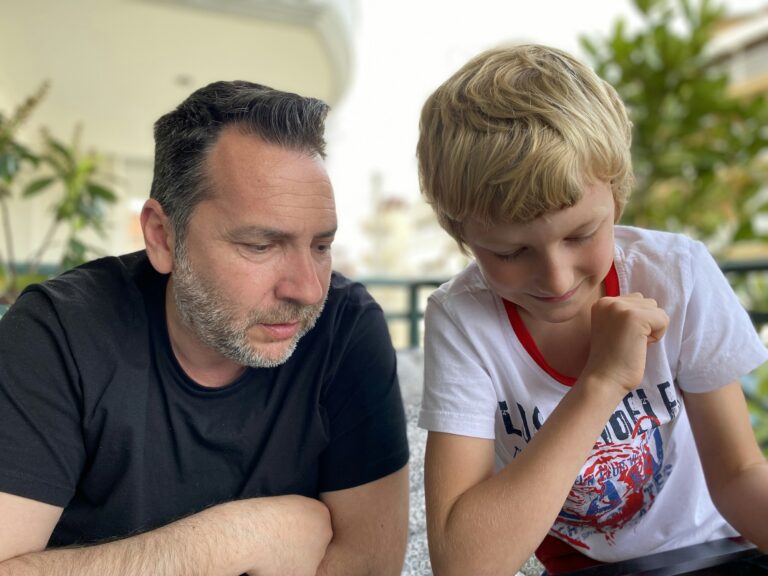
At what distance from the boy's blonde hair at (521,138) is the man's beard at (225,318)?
1.03 ft

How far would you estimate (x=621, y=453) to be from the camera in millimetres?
1019

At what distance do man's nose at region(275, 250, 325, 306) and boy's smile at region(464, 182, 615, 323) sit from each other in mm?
273

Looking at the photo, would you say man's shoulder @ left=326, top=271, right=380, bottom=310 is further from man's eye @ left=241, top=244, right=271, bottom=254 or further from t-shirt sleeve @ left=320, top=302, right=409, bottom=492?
man's eye @ left=241, top=244, right=271, bottom=254

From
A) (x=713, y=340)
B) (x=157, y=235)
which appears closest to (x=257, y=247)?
(x=157, y=235)

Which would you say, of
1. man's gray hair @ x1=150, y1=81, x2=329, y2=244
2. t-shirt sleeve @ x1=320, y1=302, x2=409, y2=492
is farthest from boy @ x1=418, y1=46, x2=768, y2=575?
man's gray hair @ x1=150, y1=81, x2=329, y2=244

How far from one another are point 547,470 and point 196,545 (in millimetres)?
523

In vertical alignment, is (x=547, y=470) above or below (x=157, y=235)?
below

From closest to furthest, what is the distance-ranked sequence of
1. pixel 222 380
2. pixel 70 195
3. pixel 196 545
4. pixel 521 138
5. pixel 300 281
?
1. pixel 521 138
2. pixel 196 545
3. pixel 300 281
4. pixel 222 380
5. pixel 70 195

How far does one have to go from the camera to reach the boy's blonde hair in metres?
0.83

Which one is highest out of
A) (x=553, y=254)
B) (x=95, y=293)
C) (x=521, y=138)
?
(x=521, y=138)

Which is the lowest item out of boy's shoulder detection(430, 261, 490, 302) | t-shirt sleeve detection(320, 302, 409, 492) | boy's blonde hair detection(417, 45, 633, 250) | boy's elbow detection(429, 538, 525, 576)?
boy's elbow detection(429, 538, 525, 576)

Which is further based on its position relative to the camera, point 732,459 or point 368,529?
point 368,529

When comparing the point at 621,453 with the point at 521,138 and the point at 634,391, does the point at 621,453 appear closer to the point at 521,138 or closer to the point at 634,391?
the point at 634,391

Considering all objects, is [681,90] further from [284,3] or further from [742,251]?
[742,251]
